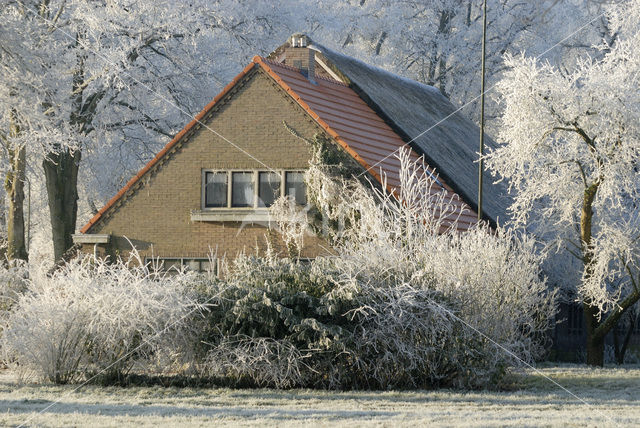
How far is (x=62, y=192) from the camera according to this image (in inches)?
1284

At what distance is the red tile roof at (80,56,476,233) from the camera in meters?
23.8

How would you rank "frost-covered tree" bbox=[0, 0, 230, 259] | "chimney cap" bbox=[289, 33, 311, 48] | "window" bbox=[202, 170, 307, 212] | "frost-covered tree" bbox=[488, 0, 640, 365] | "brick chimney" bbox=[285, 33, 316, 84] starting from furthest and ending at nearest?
"chimney cap" bbox=[289, 33, 311, 48] < "brick chimney" bbox=[285, 33, 316, 84] < "frost-covered tree" bbox=[0, 0, 230, 259] < "window" bbox=[202, 170, 307, 212] < "frost-covered tree" bbox=[488, 0, 640, 365]

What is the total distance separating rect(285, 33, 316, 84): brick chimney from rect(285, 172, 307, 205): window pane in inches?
153

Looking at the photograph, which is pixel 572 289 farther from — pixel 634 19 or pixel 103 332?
pixel 103 332

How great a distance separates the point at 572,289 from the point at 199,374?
13.4 meters

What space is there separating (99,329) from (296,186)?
25.4 ft

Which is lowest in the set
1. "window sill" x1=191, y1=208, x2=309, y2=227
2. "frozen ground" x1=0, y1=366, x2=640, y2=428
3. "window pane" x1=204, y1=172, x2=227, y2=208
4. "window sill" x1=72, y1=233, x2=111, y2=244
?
"frozen ground" x1=0, y1=366, x2=640, y2=428

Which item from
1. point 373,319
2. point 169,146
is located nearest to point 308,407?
point 373,319

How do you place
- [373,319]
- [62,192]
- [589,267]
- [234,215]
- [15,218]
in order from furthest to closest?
[62,192] < [15,218] < [234,215] < [589,267] < [373,319]

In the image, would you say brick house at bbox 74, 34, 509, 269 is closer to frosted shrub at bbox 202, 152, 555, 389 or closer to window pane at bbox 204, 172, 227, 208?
window pane at bbox 204, 172, 227, 208

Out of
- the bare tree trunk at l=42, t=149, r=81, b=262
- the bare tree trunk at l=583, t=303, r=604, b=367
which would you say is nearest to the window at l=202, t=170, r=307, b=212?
the bare tree trunk at l=583, t=303, r=604, b=367

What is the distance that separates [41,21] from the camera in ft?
96.2

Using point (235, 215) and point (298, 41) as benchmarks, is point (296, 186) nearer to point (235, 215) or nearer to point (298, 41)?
point (235, 215)

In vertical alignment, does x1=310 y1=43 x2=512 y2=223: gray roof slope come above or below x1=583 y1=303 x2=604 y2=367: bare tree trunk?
above
